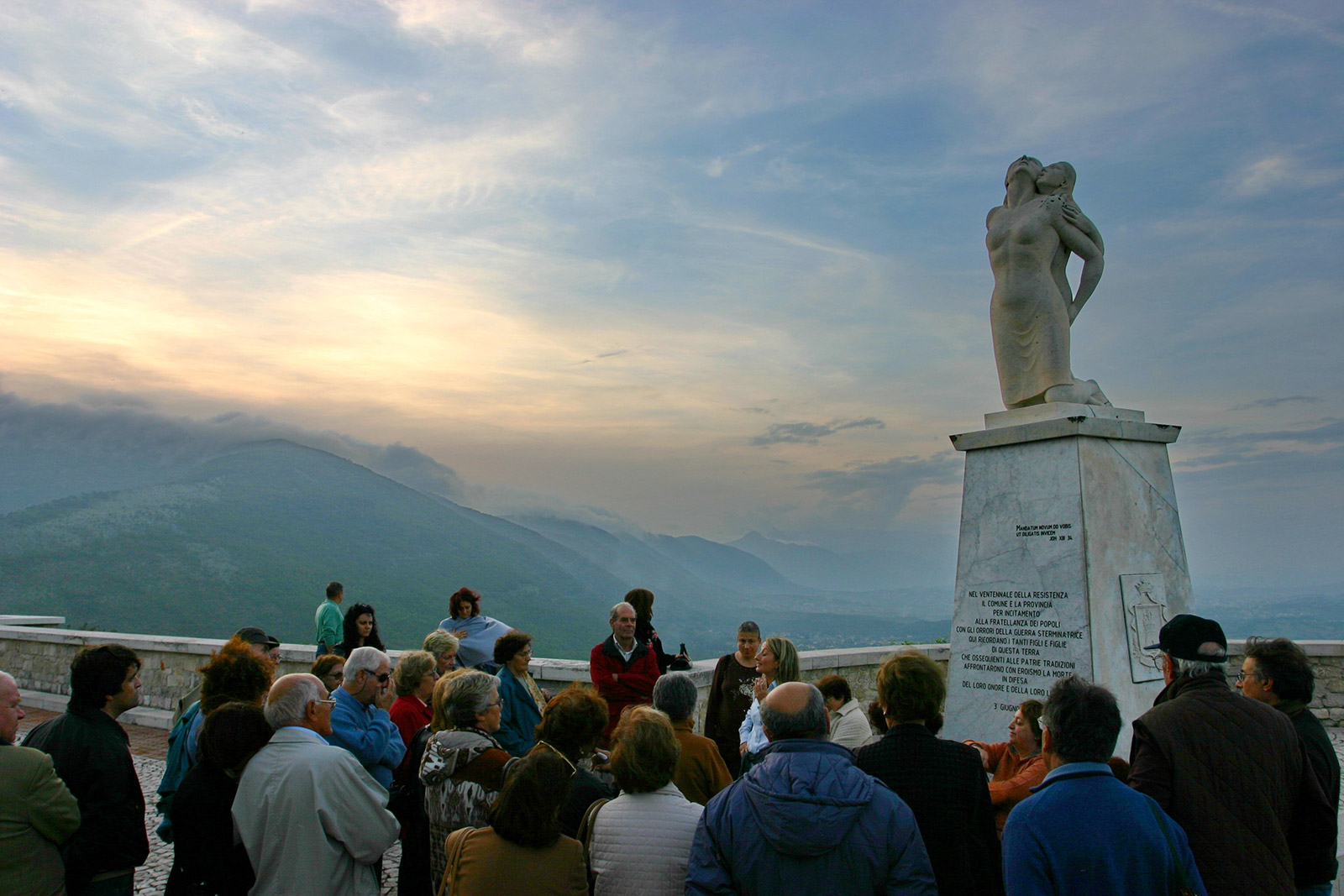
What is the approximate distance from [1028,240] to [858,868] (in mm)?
5871

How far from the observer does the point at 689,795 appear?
149 inches

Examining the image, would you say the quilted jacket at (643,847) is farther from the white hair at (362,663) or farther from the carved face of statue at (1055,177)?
the carved face of statue at (1055,177)

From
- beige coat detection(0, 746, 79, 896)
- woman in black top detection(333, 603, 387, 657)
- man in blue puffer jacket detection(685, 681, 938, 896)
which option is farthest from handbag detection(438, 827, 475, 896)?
woman in black top detection(333, 603, 387, 657)

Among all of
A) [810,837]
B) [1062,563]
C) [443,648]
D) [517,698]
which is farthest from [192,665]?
[810,837]

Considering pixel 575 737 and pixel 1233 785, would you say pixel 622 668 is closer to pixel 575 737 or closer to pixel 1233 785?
pixel 575 737

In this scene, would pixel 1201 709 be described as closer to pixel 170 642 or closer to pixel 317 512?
pixel 170 642

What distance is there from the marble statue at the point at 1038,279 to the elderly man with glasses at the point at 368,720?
536 centimetres

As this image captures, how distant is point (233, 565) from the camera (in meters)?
93.5

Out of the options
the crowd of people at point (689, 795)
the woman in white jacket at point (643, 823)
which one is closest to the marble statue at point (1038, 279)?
the crowd of people at point (689, 795)

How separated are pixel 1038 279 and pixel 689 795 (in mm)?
5255

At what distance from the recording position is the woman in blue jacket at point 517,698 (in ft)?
16.9

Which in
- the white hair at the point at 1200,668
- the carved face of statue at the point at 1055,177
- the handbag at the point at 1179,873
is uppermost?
the carved face of statue at the point at 1055,177

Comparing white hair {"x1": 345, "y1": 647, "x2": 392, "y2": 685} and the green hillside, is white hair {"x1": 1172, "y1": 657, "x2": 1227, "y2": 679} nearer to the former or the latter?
white hair {"x1": 345, "y1": 647, "x2": 392, "y2": 685}

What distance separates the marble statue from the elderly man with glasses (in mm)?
5361
